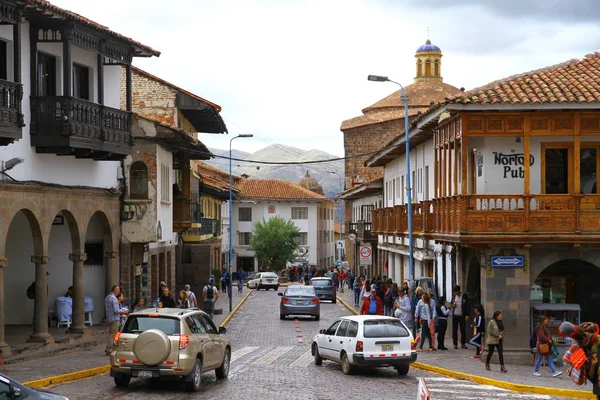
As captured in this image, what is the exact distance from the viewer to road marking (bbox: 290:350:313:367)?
25109 millimetres

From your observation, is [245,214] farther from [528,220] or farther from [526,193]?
[528,220]

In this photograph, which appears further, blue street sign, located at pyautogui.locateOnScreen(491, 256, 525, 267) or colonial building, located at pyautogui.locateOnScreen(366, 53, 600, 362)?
blue street sign, located at pyautogui.locateOnScreen(491, 256, 525, 267)

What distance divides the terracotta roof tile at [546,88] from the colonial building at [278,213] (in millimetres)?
73235

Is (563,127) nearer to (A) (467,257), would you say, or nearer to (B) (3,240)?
(A) (467,257)

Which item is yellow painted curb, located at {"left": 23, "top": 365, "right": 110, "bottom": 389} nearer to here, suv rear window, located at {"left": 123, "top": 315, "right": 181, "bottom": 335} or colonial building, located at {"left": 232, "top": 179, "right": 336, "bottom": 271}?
suv rear window, located at {"left": 123, "top": 315, "right": 181, "bottom": 335}

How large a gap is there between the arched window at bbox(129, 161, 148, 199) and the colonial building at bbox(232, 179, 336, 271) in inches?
2609

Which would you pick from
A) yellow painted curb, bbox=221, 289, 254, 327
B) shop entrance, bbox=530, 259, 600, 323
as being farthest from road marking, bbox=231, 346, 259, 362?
shop entrance, bbox=530, 259, 600, 323

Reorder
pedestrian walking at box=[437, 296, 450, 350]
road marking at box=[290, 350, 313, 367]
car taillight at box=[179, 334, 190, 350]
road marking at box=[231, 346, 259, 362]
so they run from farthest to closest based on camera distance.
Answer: pedestrian walking at box=[437, 296, 450, 350] < road marking at box=[231, 346, 259, 362] < road marking at box=[290, 350, 313, 367] < car taillight at box=[179, 334, 190, 350]

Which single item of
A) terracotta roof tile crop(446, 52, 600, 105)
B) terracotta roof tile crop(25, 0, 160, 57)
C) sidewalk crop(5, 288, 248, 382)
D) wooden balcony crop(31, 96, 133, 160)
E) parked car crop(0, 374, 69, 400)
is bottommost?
sidewalk crop(5, 288, 248, 382)

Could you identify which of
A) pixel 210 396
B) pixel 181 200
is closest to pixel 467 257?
pixel 210 396

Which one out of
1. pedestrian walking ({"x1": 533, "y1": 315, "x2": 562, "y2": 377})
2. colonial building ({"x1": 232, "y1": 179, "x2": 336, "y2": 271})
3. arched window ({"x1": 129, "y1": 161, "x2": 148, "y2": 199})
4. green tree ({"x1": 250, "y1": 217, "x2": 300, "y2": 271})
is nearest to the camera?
pedestrian walking ({"x1": 533, "y1": 315, "x2": 562, "y2": 377})

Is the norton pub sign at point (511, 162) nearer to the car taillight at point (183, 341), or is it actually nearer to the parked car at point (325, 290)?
the car taillight at point (183, 341)

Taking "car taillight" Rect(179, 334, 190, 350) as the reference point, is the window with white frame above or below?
above

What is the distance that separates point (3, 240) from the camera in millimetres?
22562
